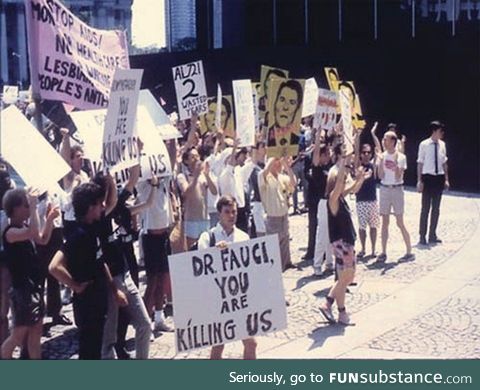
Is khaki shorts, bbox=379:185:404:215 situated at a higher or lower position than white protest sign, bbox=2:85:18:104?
lower

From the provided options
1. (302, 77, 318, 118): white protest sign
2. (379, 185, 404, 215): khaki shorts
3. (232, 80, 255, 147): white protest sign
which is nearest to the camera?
(232, 80, 255, 147): white protest sign

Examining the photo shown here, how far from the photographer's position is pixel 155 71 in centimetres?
2369

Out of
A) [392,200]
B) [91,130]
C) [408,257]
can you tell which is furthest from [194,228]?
[408,257]

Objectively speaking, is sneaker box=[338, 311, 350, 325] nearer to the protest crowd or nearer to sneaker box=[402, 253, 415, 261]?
the protest crowd

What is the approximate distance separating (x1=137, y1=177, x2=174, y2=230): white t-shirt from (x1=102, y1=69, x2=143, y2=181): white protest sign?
1.00 meters

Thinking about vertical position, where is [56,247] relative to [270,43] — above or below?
below

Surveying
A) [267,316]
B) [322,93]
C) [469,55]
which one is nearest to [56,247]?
[267,316]

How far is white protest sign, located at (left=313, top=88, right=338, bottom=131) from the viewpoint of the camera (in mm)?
9359

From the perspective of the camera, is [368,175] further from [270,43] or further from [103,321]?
[270,43]

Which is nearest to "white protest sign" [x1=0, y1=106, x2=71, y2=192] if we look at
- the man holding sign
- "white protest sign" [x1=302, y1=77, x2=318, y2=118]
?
the man holding sign

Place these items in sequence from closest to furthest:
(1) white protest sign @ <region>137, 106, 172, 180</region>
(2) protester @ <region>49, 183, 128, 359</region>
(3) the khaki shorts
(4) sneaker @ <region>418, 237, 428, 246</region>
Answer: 1. (2) protester @ <region>49, 183, 128, 359</region>
2. (1) white protest sign @ <region>137, 106, 172, 180</region>
3. (3) the khaki shorts
4. (4) sneaker @ <region>418, 237, 428, 246</region>

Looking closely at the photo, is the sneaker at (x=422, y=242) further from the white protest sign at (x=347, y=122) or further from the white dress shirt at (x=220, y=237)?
the white dress shirt at (x=220, y=237)

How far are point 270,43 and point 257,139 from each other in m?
12.8

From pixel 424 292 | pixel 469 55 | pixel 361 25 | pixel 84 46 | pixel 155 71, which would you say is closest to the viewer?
pixel 84 46
